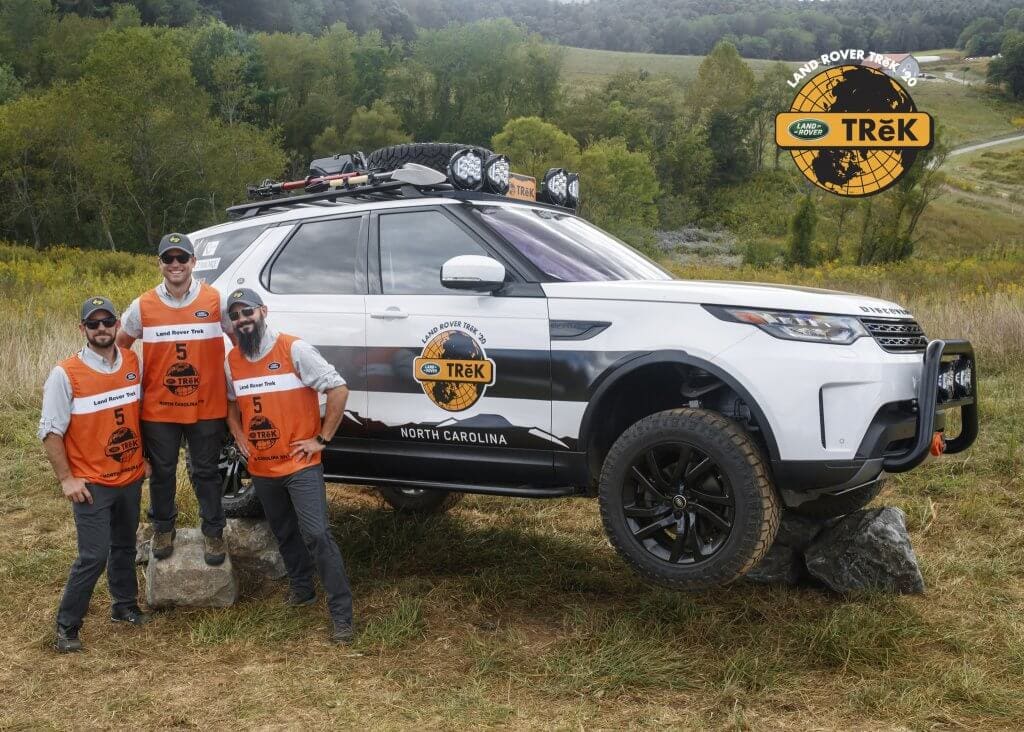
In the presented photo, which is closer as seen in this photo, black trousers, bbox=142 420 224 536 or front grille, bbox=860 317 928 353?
front grille, bbox=860 317 928 353

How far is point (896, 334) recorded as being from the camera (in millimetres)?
4348

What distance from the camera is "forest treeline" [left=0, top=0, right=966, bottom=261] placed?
53250 mm

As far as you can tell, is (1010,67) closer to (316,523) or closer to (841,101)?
(841,101)

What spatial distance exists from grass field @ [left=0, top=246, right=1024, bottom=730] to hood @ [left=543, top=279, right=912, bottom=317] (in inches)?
62.6

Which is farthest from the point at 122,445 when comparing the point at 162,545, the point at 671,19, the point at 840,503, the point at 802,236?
the point at 671,19

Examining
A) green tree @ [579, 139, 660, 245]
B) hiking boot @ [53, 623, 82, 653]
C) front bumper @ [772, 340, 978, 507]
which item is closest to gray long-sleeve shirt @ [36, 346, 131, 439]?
hiking boot @ [53, 623, 82, 653]

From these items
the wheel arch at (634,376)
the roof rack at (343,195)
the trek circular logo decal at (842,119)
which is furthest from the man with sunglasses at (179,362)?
the trek circular logo decal at (842,119)

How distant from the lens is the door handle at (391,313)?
5016mm

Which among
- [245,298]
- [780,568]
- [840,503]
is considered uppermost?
[245,298]

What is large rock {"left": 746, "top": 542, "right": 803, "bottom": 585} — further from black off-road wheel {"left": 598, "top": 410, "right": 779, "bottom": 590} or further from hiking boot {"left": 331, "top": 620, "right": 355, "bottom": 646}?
hiking boot {"left": 331, "top": 620, "right": 355, "bottom": 646}

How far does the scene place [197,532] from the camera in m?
5.71

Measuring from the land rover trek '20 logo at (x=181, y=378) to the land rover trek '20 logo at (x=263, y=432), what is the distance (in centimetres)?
49

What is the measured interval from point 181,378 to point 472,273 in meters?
1.80

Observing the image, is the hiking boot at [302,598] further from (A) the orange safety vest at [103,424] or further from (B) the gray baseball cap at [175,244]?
(B) the gray baseball cap at [175,244]
